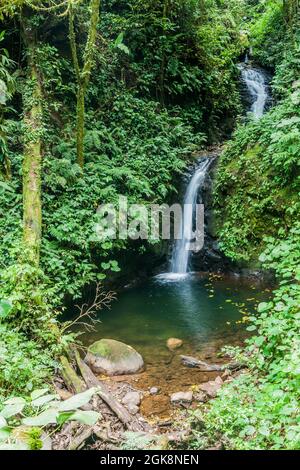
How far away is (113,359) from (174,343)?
4.14 feet

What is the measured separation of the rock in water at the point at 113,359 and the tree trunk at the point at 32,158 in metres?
1.79

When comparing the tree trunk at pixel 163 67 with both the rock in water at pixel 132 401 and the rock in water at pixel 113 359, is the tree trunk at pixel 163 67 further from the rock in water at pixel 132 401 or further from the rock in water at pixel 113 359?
the rock in water at pixel 132 401

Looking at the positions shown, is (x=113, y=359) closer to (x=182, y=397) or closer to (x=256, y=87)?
(x=182, y=397)

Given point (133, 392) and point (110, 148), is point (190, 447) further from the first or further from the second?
point (110, 148)

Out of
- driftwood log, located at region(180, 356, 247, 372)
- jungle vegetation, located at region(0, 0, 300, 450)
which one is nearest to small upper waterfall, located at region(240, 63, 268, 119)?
jungle vegetation, located at region(0, 0, 300, 450)

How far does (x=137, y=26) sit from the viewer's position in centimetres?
1230

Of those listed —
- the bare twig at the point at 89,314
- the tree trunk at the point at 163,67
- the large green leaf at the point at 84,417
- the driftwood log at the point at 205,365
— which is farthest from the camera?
the tree trunk at the point at 163,67

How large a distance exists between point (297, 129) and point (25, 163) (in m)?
5.97

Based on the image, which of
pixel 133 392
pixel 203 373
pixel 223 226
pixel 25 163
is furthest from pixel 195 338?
pixel 25 163

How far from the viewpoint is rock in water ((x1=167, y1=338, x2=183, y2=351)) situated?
6483 millimetres

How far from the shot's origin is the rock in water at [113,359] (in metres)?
5.75

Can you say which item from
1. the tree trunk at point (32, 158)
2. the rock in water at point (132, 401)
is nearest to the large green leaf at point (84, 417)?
the rock in water at point (132, 401)

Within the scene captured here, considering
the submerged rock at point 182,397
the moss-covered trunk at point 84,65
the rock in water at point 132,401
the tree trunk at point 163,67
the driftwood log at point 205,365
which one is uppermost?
the tree trunk at point 163,67

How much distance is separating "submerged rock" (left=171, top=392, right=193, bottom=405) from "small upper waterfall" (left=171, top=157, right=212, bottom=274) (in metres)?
5.66
